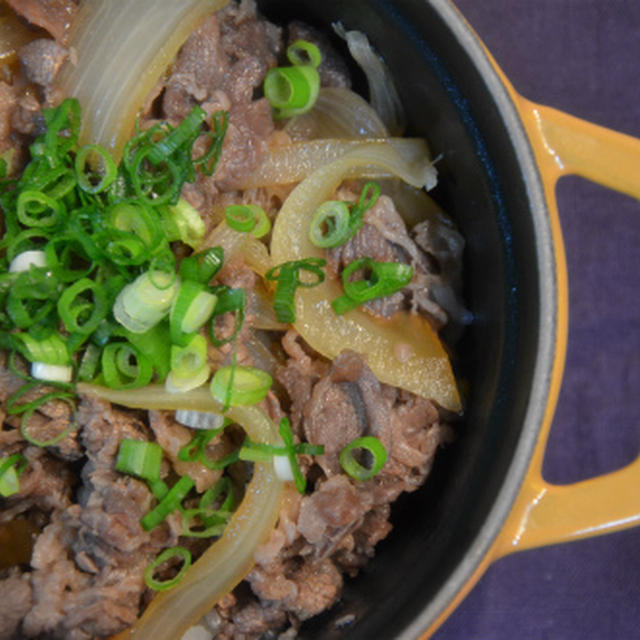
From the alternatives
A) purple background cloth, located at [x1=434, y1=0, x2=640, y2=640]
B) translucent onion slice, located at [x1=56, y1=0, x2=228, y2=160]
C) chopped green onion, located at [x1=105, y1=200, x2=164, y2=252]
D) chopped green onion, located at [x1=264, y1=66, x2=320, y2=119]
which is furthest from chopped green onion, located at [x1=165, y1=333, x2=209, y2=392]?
purple background cloth, located at [x1=434, y1=0, x2=640, y2=640]

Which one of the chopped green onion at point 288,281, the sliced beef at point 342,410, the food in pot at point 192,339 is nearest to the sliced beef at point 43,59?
the food in pot at point 192,339

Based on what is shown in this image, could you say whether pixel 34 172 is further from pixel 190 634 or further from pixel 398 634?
pixel 398 634

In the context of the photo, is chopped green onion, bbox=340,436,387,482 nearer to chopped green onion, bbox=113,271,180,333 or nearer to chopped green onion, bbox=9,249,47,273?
chopped green onion, bbox=113,271,180,333

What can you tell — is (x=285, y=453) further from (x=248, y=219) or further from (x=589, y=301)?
(x=589, y=301)

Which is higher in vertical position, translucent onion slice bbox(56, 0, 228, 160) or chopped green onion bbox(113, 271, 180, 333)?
translucent onion slice bbox(56, 0, 228, 160)

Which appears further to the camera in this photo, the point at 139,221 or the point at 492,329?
the point at 492,329

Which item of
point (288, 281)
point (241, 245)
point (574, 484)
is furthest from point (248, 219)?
point (574, 484)
